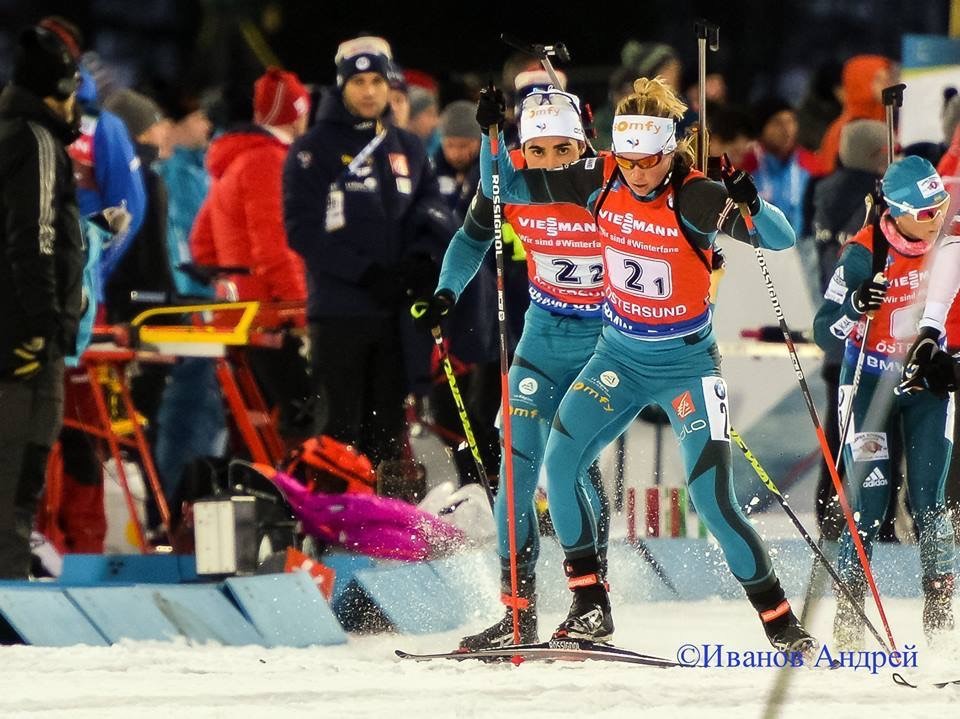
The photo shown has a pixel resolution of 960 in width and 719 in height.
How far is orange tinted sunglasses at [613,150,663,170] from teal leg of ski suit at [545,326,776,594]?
626 millimetres

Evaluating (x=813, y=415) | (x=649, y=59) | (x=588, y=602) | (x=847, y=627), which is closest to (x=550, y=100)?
(x=813, y=415)

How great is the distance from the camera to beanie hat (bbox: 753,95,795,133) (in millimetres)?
13852

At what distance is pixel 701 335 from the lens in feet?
24.8

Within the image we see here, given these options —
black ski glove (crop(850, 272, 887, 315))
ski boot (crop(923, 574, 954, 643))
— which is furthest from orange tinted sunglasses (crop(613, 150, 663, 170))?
ski boot (crop(923, 574, 954, 643))

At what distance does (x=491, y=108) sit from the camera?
7.66m

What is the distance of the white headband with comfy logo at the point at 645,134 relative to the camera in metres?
7.36

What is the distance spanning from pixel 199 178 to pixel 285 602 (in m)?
5.30

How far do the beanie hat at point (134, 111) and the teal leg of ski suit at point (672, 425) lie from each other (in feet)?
14.5

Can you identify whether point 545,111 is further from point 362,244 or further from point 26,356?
point 26,356

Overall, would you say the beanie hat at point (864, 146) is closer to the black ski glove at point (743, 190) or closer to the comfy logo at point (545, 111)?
the comfy logo at point (545, 111)

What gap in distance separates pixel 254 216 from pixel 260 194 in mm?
116

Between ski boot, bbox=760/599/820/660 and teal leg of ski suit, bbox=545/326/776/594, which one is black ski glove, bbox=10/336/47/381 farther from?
ski boot, bbox=760/599/820/660

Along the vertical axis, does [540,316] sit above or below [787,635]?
above

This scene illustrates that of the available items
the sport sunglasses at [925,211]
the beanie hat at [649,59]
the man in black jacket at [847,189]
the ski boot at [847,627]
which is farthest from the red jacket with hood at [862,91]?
the ski boot at [847,627]
